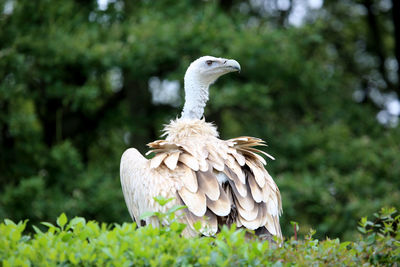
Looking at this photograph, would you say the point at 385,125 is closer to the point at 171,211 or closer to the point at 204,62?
the point at 204,62

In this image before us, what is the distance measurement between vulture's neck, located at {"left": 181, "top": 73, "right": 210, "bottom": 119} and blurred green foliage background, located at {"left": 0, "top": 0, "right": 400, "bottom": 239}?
4.80 meters

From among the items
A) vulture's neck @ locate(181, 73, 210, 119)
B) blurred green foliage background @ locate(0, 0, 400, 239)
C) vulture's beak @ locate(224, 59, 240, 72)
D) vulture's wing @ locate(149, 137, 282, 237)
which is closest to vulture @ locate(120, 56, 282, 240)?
vulture's wing @ locate(149, 137, 282, 237)

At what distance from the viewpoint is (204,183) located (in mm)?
4664

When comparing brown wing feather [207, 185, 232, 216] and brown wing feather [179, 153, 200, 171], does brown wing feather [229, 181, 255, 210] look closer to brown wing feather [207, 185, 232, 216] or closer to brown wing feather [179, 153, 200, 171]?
brown wing feather [207, 185, 232, 216]

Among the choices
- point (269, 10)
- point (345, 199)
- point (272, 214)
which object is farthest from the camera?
point (269, 10)

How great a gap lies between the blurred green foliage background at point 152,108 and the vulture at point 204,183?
18.7 ft

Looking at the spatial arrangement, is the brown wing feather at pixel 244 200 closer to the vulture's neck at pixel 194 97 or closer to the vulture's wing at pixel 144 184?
the vulture's wing at pixel 144 184

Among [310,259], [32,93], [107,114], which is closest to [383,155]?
[107,114]

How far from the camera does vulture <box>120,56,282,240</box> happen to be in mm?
4531

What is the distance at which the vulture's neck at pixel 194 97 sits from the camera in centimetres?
602

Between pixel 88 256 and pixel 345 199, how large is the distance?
9.50 metres

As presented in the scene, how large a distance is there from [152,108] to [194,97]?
7419 millimetres

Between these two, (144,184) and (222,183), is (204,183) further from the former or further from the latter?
(144,184)

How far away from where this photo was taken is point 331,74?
44.9 ft
